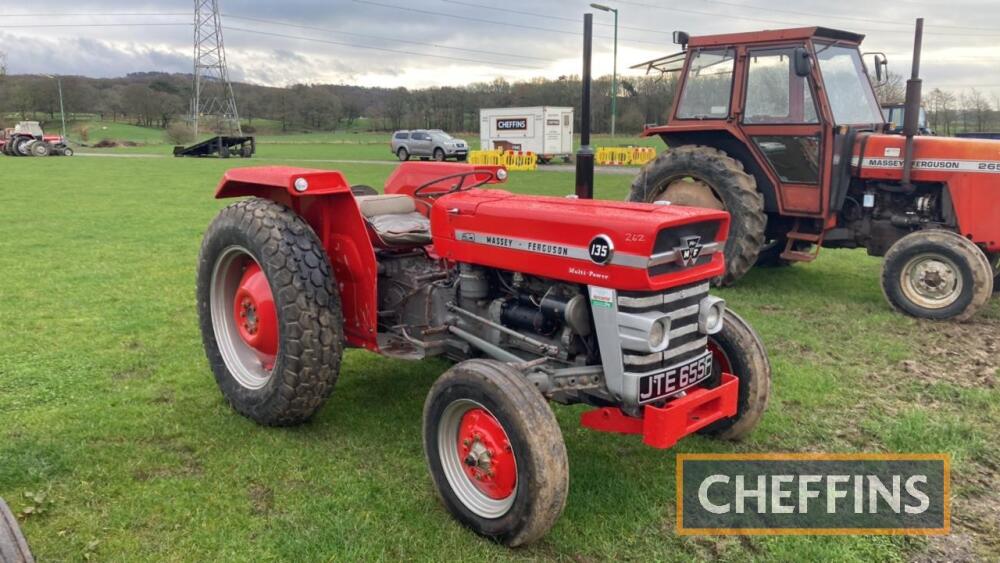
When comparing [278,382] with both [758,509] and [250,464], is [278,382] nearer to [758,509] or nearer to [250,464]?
[250,464]

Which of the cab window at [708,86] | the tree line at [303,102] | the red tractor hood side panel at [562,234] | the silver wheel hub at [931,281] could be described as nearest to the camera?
the red tractor hood side panel at [562,234]

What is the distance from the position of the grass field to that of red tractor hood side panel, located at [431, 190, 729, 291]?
1.01 m

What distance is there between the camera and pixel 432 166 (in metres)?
4.63

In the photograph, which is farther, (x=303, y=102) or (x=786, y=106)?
(x=303, y=102)

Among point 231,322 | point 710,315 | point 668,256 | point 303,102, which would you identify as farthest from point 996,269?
point 303,102

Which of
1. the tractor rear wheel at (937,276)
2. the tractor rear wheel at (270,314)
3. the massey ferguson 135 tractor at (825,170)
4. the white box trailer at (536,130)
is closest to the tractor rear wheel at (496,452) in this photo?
the tractor rear wheel at (270,314)

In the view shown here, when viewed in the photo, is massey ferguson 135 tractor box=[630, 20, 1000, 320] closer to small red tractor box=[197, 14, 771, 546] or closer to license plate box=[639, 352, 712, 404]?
small red tractor box=[197, 14, 771, 546]

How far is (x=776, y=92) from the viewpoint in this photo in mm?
6699

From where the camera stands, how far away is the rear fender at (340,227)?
3629 mm

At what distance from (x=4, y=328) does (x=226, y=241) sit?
2.80 metres

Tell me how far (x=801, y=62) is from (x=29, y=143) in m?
35.1

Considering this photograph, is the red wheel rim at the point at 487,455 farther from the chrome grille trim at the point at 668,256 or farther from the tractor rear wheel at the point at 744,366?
the tractor rear wheel at the point at 744,366

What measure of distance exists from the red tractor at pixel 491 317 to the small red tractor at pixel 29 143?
34.3 meters

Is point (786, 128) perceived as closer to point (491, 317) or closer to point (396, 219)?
point (396, 219)
